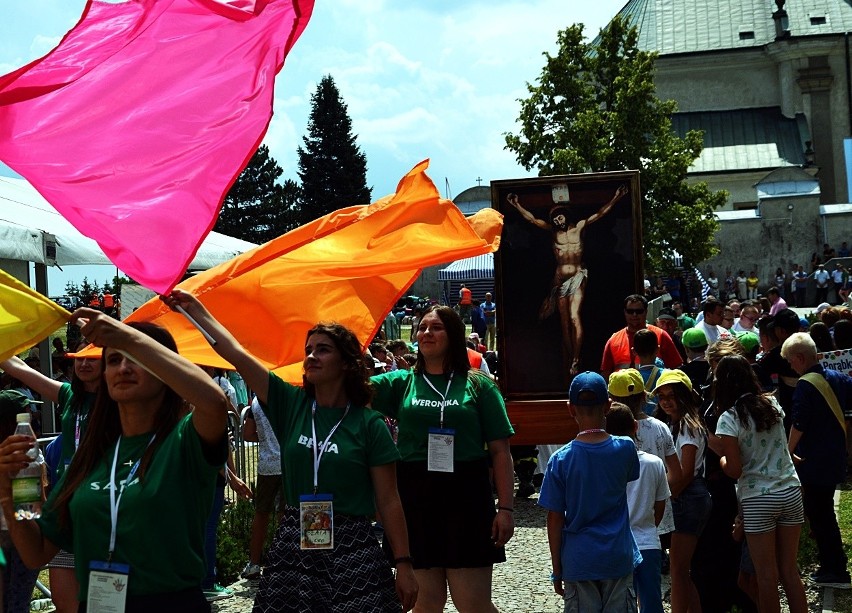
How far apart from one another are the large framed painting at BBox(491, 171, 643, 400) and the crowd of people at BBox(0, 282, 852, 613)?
3.10 metres

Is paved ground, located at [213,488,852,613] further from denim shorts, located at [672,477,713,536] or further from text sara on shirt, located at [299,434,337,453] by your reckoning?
text sara on shirt, located at [299,434,337,453]

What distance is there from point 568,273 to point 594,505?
700 cm

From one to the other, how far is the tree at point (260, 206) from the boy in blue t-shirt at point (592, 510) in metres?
88.4

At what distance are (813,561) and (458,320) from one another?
4.80 m

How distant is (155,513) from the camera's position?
3.93m

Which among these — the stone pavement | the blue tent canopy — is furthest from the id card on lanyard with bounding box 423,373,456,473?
the blue tent canopy

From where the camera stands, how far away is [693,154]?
46.4 meters

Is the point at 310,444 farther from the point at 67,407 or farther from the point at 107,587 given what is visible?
the point at 67,407

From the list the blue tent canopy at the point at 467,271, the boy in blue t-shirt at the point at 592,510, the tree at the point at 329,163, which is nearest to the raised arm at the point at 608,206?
the boy in blue t-shirt at the point at 592,510

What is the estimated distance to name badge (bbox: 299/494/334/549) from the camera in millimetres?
5055

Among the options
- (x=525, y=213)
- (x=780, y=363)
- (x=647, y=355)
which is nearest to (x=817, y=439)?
(x=647, y=355)

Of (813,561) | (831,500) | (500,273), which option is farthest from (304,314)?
(500,273)

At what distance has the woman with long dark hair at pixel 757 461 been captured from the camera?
7367mm

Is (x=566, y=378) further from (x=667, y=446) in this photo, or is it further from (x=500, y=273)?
(x=667, y=446)
